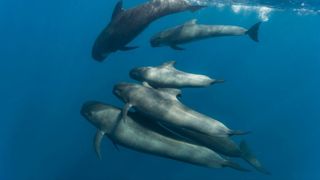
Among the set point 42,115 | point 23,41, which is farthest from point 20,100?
point 23,41

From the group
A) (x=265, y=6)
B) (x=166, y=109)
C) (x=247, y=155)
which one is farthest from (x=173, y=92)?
(x=265, y=6)

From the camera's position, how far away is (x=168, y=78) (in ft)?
39.5

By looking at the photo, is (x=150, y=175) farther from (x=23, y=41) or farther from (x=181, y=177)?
(x=23, y=41)

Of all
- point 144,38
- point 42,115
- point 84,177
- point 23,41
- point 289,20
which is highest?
point 289,20

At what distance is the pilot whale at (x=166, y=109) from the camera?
10375mm

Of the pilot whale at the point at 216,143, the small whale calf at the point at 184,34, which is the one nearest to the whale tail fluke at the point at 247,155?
the pilot whale at the point at 216,143

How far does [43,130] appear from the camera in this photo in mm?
25797

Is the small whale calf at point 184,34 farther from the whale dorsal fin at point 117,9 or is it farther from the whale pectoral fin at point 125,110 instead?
the whale pectoral fin at point 125,110

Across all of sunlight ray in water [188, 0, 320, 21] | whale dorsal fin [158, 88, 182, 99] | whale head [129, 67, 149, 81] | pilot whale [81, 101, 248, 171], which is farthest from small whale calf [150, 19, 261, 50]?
sunlight ray in water [188, 0, 320, 21]

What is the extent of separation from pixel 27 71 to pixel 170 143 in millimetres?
18353

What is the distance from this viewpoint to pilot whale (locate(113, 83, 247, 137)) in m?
10.4

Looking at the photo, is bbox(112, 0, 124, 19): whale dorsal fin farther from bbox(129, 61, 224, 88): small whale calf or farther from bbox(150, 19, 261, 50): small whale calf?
bbox(129, 61, 224, 88): small whale calf

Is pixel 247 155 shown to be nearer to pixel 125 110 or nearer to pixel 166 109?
pixel 166 109

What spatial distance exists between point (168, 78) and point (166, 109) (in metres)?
1.32
